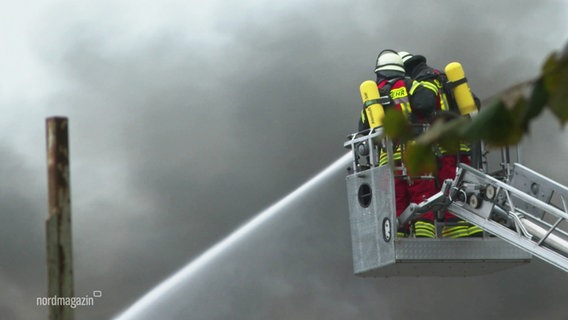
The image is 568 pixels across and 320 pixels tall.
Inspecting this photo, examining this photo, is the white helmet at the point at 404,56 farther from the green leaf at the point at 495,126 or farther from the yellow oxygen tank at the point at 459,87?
the green leaf at the point at 495,126

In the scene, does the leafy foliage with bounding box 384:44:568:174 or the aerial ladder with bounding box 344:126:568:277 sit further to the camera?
the aerial ladder with bounding box 344:126:568:277

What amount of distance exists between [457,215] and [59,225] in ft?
27.6

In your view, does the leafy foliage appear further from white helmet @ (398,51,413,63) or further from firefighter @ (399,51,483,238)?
white helmet @ (398,51,413,63)

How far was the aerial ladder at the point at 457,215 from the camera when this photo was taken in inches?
609

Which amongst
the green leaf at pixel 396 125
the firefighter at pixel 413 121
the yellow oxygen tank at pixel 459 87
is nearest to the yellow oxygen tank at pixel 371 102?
the firefighter at pixel 413 121

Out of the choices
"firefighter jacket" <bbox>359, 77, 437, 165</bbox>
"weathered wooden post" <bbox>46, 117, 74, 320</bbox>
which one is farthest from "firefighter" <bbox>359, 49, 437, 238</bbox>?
"weathered wooden post" <bbox>46, 117, 74, 320</bbox>

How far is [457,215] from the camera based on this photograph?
15953 mm

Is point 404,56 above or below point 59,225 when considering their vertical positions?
above

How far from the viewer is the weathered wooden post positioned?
850cm

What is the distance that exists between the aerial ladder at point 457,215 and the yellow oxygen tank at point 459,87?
73 centimetres

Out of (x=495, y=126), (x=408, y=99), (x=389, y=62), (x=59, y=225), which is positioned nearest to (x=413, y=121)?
(x=408, y=99)

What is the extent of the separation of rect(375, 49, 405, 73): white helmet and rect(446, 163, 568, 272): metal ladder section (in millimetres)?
2133

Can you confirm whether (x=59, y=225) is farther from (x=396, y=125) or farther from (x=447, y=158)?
(x=447, y=158)

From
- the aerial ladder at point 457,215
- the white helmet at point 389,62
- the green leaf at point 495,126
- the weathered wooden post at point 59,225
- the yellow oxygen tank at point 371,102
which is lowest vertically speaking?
the green leaf at point 495,126
